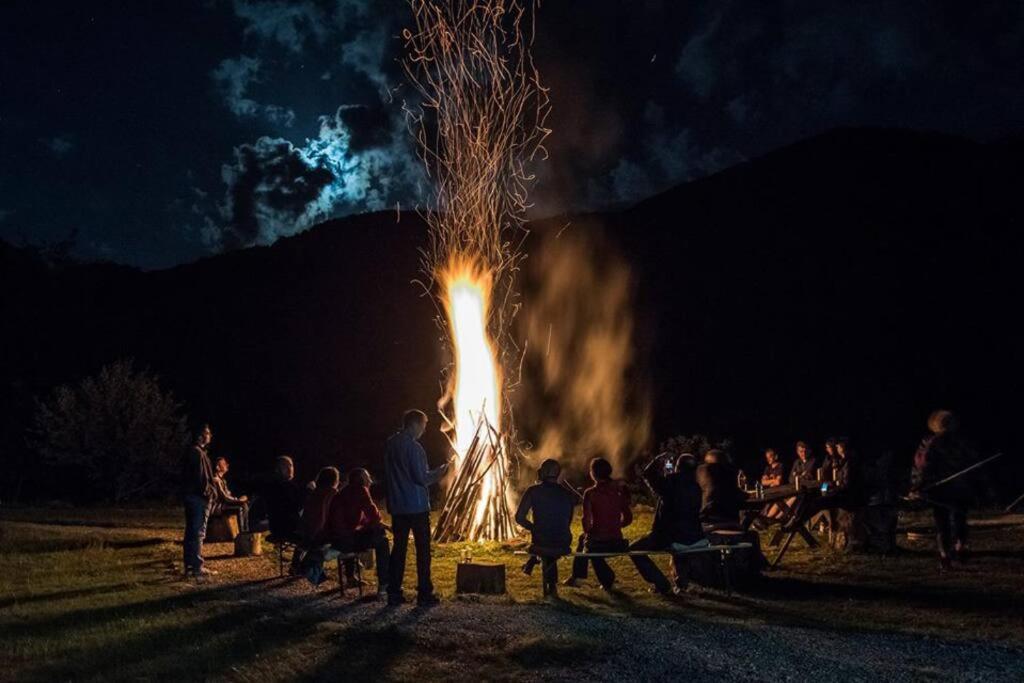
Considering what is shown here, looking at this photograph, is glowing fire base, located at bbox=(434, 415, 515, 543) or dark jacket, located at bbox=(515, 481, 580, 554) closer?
dark jacket, located at bbox=(515, 481, 580, 554)

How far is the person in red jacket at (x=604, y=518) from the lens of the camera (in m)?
10.4

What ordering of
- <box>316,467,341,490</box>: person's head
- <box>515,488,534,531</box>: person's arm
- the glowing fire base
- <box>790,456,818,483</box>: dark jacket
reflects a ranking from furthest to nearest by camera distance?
the glowing fire base → <box>790,456,818,483</box>: dark jacket → <box>316,467,341,490</box>: person's head → <box>515,488,534,531</box>: person's arm

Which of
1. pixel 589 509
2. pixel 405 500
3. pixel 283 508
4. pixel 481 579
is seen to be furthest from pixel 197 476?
pixel 589 509

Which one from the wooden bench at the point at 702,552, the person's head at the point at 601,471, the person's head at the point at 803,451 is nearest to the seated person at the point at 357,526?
the wooden bench at the point at 702,552

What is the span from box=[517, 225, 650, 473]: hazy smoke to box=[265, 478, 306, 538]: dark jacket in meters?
23.5

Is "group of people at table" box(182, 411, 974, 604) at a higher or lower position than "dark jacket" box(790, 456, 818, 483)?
lower

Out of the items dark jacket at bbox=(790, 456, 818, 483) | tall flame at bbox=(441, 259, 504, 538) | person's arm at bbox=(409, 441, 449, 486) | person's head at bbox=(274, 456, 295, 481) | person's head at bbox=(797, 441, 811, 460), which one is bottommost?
person's arm at bbox=(409, 441, 449, 486)

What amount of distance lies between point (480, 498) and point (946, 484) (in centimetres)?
733

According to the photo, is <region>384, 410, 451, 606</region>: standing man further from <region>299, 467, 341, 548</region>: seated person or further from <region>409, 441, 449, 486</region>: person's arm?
<region>299, 467, 341, 548</region>: seated person

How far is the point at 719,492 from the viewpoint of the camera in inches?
455

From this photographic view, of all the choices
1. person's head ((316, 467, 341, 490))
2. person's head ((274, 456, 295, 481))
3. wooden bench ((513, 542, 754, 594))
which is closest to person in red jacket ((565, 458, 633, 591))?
wooden bench ((513, 542, 754, 594))

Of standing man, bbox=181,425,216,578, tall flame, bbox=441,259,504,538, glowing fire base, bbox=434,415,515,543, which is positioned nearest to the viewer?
standing man, bbox=181,425,216,578

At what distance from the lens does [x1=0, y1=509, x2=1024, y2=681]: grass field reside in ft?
22.7

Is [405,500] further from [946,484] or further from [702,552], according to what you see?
[946,484]
